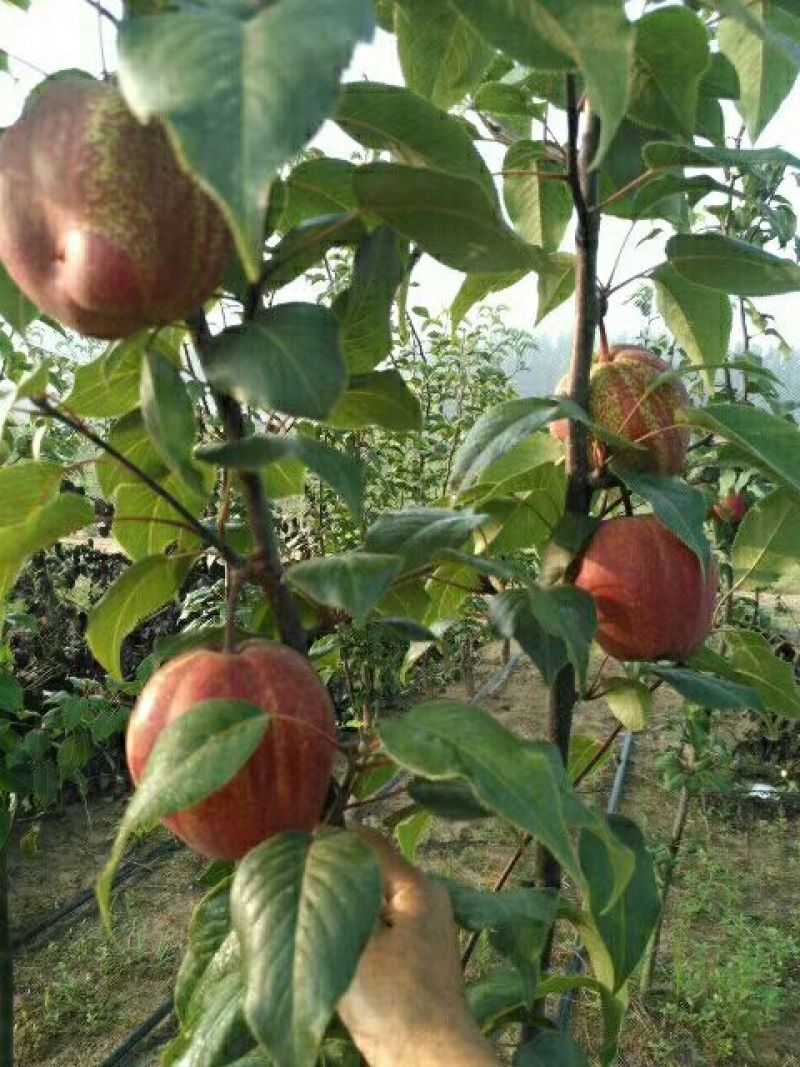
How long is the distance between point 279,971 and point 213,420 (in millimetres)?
1294

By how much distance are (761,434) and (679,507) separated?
8 cm

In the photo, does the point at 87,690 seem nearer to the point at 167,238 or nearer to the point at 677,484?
the point at 677,484

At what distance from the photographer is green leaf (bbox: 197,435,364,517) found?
0.58m

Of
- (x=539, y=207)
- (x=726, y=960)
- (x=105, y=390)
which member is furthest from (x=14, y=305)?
(x=726, y=960)

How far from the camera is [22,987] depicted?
2617mm

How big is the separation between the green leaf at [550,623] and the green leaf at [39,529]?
1.02 ft

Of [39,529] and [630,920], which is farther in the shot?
[630,920]

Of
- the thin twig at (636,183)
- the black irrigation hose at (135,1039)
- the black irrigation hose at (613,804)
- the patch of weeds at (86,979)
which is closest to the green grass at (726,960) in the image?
the black irrigation hose at (613,804)

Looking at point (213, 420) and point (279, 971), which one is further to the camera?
point (213, 420)

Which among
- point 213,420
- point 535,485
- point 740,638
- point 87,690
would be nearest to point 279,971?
point 535,485

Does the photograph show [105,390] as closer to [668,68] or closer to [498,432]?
[498,432]

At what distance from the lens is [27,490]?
0.71 meters

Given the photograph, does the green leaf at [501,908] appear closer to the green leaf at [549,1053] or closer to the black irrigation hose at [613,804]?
the green leaf at [549,1053]

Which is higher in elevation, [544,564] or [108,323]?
[108,323]
